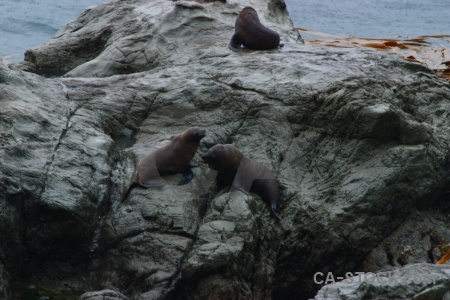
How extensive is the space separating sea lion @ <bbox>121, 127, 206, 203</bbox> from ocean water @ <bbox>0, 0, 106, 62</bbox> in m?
6.48

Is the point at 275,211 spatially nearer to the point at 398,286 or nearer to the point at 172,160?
the point at 172,160

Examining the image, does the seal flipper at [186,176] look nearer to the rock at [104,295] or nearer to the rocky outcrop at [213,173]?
the rocky outcrop at [213,173]

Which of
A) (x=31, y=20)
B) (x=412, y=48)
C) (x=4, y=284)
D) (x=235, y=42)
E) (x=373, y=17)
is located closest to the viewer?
(x=4, y=284)

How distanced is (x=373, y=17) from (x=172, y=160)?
8.66 metres

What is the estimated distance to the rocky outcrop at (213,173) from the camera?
601cm

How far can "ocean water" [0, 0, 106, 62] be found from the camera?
13273mm

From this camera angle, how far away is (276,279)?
6441 mm

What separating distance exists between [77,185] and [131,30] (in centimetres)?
297

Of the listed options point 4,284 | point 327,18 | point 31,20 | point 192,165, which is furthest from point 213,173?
point 31,20

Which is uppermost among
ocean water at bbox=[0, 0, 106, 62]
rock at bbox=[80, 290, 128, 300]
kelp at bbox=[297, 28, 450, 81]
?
kelp at bbox=[297, 28, 450, 81]

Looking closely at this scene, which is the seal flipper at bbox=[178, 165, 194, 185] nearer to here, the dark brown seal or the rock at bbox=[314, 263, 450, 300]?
the dark brown seal

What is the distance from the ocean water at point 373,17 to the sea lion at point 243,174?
7.02 meters

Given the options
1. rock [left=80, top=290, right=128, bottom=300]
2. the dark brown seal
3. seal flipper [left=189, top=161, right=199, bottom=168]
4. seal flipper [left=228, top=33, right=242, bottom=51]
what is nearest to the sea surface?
the dark brown seal

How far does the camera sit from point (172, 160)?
648 cm
